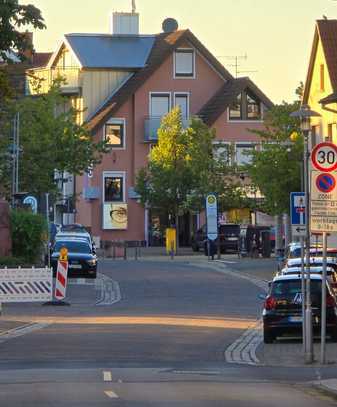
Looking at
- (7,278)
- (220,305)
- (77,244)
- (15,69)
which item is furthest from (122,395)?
(77,244)

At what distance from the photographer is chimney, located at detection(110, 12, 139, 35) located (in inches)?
3595

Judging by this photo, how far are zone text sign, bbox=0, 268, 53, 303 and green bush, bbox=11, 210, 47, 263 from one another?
7.10 m

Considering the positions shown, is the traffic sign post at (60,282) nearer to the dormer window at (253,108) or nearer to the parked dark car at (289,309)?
the parked dark car at (289,309)

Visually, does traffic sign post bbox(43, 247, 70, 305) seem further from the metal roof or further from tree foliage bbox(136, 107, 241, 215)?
the metal roof

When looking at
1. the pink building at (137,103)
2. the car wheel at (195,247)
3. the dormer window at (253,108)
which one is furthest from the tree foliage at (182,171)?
the dormer window at (253,108)

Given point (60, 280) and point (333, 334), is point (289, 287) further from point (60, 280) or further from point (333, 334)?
Answer: point (60, 280)

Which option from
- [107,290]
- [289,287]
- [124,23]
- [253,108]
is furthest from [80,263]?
[124,23]

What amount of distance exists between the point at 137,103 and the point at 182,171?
8.94 m

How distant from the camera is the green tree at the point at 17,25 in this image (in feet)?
81.6

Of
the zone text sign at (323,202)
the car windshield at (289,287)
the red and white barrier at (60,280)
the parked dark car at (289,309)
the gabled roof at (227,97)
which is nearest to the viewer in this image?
the zone text sign at (323,202)

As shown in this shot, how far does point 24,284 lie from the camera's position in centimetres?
3600

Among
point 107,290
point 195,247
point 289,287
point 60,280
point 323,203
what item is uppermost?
point 323,203

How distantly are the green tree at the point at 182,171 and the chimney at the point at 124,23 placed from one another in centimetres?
1165

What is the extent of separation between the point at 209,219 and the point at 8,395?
52104 millimetres
